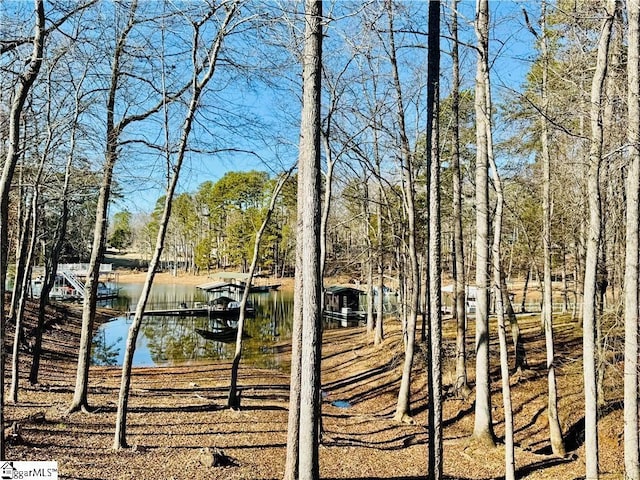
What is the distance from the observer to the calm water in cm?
1767

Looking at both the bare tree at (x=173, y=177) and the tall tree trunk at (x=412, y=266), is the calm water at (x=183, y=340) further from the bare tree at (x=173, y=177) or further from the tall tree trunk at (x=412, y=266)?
the bare tree at (x=173, y=177)

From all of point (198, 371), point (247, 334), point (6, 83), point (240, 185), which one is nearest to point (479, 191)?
point (6, 83)

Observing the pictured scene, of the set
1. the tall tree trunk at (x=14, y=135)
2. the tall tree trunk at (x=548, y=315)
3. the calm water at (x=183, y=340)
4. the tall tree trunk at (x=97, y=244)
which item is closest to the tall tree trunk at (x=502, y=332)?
the tall tree trunk at (x=548, y=315)

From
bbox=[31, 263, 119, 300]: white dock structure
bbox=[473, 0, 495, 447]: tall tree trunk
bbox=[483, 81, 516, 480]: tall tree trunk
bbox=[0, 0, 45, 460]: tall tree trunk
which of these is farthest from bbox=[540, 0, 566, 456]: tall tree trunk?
bbox=[31, 263, 119, 300]: white dock structure

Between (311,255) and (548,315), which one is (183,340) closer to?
(548,315)

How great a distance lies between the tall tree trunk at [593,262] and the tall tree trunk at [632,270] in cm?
26

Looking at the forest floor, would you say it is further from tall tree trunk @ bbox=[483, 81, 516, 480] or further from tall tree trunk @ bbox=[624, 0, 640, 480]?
tall tree trunk @ bbox=[483, 81, 516, 480]

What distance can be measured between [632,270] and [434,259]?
215 centimetres

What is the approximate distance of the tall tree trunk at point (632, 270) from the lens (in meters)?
4.90

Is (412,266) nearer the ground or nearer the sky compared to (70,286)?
nearer the sky

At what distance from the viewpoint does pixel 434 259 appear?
5918 millimetres

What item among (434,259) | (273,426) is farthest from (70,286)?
(434,259)

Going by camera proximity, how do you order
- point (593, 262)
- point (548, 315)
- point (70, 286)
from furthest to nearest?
point (70, 286)
point (548, 315)
point (593, 262)

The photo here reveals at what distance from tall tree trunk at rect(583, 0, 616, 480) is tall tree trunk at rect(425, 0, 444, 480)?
1.62 meters
